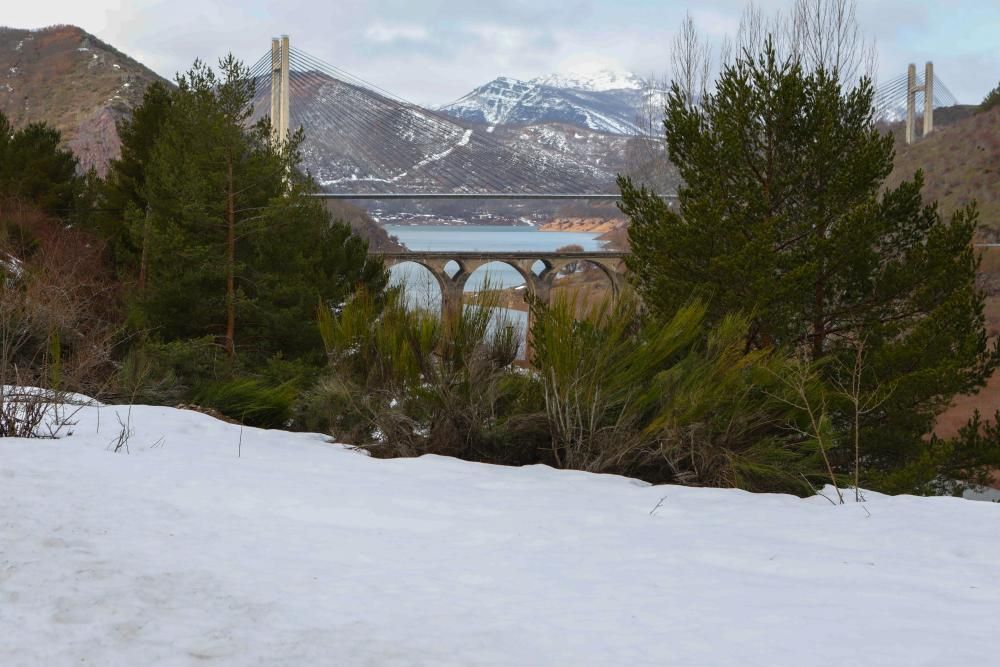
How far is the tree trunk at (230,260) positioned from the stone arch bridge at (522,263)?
28312 millimetres

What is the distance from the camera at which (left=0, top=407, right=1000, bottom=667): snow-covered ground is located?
2.79 metres

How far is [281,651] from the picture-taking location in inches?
107

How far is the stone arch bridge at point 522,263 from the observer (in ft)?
152

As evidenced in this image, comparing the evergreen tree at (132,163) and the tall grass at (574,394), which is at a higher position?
the evergreen tree at (132,163)

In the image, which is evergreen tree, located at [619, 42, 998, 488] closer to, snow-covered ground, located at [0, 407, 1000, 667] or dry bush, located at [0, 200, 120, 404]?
snow-covered ground, located at [0, 407, 1000, 667]

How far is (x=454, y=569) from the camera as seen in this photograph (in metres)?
3.59

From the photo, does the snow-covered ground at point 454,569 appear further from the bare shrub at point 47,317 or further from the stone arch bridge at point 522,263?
the stone arch bridge at point 522,263

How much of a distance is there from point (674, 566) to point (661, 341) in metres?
3.06

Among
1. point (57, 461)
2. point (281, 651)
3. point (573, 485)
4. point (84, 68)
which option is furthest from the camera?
point (84, 68)

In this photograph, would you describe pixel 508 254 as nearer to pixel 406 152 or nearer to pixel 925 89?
pixel 406 152

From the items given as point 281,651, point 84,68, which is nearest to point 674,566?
point 281,651

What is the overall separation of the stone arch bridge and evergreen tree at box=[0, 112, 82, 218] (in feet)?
63.2

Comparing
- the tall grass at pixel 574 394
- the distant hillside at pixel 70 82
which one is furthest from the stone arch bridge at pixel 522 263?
the tall grass at pixel 574 394

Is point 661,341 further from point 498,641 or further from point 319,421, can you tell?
point 498,641
